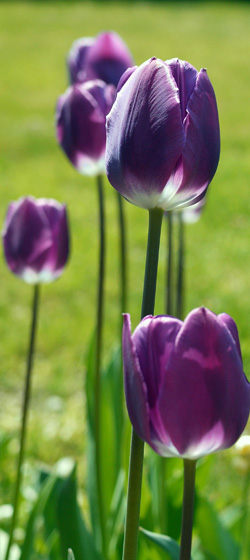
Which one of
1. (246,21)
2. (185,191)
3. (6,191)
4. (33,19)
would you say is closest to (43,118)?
(6,191)

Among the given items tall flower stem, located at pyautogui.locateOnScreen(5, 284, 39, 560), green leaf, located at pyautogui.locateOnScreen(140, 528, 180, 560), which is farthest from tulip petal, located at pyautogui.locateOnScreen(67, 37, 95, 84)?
green leaf, located at pyautogui.locateOnScreen(140, 528, 180, 560)

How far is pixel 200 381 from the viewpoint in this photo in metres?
0.66

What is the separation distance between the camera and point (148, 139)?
727mm

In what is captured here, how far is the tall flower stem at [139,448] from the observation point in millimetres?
716

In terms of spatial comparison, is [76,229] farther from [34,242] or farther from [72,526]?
[72,526]

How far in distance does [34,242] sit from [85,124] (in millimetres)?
226

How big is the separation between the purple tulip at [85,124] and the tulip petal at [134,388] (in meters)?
0.72

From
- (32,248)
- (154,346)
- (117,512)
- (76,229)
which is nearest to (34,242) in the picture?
(32,248)

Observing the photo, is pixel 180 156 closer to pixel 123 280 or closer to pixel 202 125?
pixel 202 125

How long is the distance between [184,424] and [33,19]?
13097mm

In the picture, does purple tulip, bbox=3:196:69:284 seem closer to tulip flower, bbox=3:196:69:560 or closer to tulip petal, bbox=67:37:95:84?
tulip flower, bbox=3:196:69:560

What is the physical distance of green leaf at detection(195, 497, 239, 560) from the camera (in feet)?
5.07

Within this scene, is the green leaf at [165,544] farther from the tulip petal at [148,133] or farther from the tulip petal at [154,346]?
the tulip petal at [148,133]

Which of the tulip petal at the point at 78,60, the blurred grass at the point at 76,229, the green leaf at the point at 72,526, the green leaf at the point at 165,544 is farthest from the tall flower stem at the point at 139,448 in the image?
the blurred grass at the point at 76,229
